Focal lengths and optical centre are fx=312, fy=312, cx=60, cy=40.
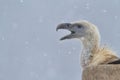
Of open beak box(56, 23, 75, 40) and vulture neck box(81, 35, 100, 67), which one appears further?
open beak box(56, 23, 75, 40)

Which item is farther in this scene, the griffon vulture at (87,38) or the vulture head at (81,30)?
the vulture head at (81,30)

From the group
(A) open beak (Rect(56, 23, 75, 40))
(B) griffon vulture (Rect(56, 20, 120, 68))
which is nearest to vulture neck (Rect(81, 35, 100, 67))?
(B) griffon vulture (Rect(56, 20, 120, 68))

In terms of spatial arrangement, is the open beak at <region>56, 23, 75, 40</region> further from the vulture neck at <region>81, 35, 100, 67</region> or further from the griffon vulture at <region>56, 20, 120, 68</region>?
the vulture neck at <region>81, 35, 100, 67</region>

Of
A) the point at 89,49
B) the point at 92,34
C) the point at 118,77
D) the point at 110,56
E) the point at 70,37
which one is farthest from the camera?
the point at 70,37

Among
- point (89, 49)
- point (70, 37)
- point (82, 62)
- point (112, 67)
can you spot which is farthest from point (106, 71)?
point (70, 37)

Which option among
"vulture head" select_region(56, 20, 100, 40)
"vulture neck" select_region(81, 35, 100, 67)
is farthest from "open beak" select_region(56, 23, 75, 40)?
"vulture neck" select_region(81, 35, 100, 67)

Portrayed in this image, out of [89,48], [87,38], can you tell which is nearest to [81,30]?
[87,38]

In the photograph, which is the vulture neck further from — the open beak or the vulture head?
the open beak

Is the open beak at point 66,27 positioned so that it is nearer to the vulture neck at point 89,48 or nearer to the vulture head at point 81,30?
the vulture head at point 81,30

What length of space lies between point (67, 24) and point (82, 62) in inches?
16.1

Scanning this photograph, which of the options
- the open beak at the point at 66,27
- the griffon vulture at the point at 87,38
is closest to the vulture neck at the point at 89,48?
the griffon vulture at the point at 87,38

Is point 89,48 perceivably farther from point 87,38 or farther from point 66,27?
point 66,27

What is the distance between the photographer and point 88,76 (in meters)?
0.84

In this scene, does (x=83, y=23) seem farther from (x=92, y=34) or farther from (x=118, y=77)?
(x=118, y=77)
